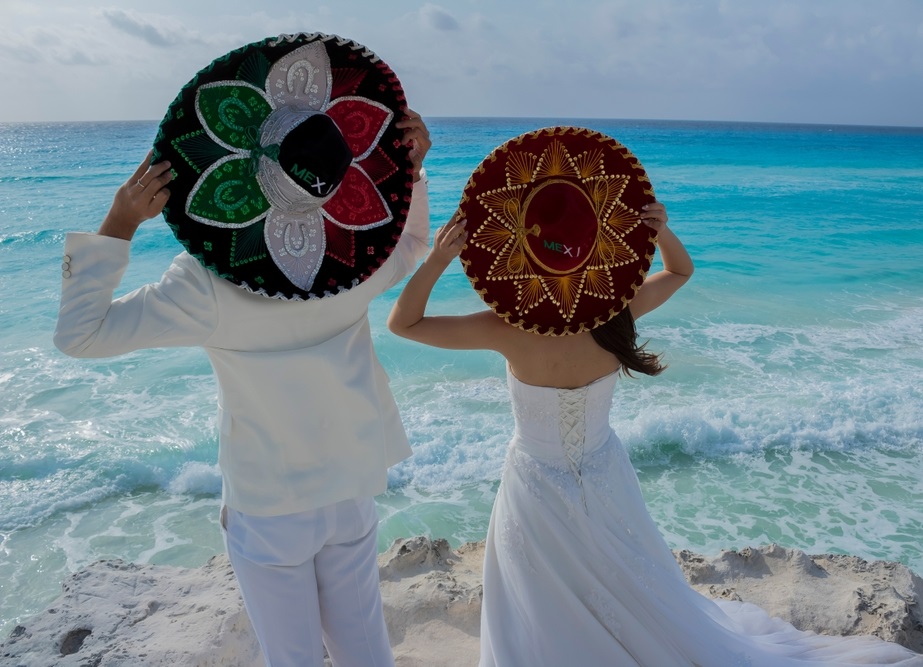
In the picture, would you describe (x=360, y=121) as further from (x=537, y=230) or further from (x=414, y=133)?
(x=537, y=230)

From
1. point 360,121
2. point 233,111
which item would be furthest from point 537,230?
point 233,111

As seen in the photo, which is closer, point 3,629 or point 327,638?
point 327,638

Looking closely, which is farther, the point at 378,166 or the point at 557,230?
the point at 557,230

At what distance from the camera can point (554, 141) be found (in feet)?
6.98

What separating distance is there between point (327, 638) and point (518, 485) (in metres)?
0.81

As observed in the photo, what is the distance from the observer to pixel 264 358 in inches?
68.4

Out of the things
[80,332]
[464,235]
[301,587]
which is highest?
[464,235]

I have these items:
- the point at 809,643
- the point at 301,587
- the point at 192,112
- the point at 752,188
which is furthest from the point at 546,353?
the point at 752,188

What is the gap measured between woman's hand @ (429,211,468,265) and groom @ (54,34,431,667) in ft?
0.37

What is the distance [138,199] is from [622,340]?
1.55m

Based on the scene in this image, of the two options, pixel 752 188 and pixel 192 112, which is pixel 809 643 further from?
pixel 752 188

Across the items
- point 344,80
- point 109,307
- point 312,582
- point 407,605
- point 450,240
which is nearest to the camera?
point 109,307

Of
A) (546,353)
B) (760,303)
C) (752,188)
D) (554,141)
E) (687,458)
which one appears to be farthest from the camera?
(752,188)

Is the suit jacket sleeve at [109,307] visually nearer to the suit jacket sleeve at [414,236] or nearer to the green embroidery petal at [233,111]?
the green embroidery petal at [233,111]
